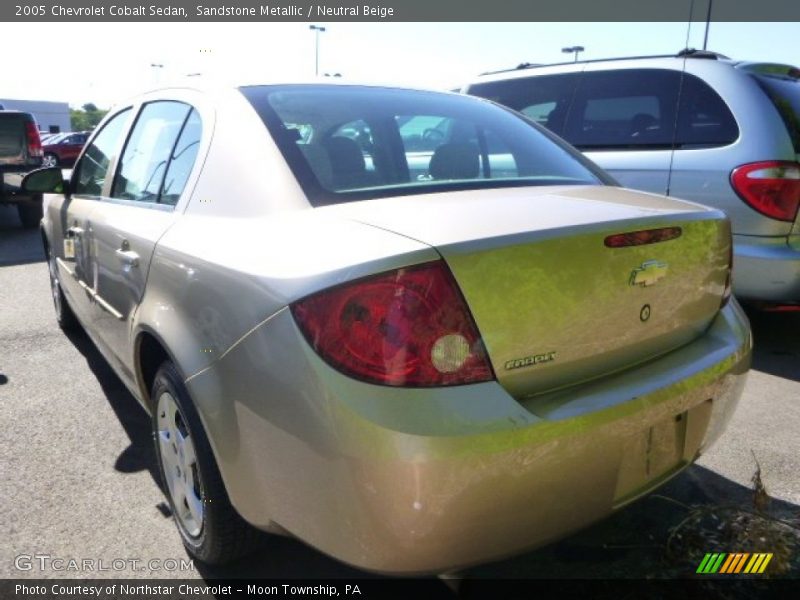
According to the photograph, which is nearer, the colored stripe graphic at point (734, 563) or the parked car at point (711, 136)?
the colored stripe graphic at point (734, 563)

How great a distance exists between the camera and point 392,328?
1.48 m

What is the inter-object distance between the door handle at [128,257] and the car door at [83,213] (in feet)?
1.86

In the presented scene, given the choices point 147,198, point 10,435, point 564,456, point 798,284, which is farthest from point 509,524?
point 798,284

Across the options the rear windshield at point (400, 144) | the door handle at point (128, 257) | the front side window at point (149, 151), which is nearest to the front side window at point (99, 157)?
the front side window at point (149, 151)

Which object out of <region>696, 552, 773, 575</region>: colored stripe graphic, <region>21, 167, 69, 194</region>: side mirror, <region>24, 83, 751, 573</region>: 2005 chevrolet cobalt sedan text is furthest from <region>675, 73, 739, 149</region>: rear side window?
<region>21, 167, 69, 194</region>: side mirror

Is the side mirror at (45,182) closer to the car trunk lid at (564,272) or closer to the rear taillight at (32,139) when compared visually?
the car trunk lid at (564,272)

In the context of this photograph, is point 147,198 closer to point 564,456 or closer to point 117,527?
point 117,527

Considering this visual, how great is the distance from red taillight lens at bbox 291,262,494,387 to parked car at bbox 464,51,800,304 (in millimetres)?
3112

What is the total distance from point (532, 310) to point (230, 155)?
1.09 m

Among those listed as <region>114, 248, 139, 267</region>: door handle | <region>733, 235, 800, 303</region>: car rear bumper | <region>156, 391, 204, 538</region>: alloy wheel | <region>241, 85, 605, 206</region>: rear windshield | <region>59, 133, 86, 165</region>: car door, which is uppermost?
<region>241, 85, 605, 206</region>: rear windshield

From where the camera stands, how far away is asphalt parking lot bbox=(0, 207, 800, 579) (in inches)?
86.4

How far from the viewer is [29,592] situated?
2096mm

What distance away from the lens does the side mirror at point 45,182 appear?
3.67 m

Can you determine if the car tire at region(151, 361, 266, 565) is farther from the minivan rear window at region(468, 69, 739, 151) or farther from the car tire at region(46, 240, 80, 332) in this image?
the minivan rear window at region(468, 69, 739, 151)
